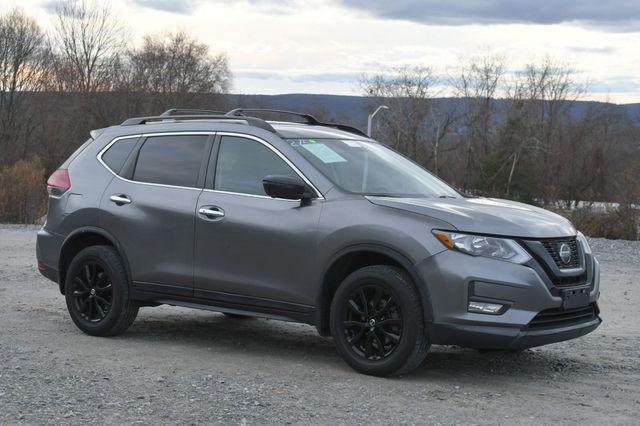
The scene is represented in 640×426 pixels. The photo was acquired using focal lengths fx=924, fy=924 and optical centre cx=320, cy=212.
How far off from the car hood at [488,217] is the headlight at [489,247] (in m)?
0.05

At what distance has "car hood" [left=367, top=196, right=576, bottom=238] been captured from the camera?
19.8ft

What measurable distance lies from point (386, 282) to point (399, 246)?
0.84ft

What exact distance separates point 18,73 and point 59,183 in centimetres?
6805

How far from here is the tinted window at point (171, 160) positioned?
293 inches

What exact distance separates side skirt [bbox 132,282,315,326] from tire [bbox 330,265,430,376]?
1.05 feet

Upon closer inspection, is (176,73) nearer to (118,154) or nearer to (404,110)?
(404,110)

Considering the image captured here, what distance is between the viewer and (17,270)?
13859mm

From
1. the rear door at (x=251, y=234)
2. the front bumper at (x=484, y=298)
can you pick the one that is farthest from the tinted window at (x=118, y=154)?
the front bumper at (x=484, y=298)

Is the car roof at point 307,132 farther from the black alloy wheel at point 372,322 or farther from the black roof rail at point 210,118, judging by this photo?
the black alloy wheel at point 372,322

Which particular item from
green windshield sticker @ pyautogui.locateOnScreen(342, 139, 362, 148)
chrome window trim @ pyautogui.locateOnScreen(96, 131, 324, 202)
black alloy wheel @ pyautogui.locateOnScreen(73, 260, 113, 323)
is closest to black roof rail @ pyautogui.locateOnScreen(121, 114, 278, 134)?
chrome window trim @ pyautogui.locateOnScreen(96, 131, 324, 202)

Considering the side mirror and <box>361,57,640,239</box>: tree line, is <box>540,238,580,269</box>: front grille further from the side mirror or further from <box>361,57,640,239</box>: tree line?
<box>361,57,640,239</box>: tree line

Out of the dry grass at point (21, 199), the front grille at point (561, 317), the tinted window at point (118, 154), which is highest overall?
the tinted window at point (118, 154)

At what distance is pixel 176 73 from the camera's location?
275 feet

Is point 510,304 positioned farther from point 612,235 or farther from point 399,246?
point 612,235
